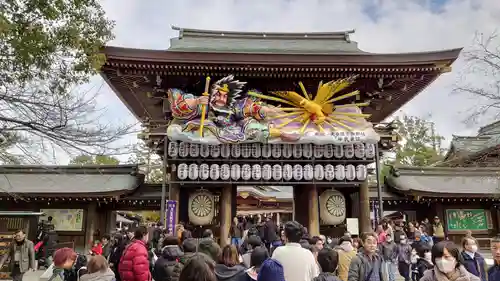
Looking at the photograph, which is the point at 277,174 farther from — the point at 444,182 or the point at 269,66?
the point at 444,182

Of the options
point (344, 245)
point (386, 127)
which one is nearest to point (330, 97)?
point (386, 127)

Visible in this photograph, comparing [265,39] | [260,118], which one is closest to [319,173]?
[260,118]

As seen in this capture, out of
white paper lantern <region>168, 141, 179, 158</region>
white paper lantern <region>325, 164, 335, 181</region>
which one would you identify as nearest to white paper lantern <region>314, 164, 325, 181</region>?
white paper lantern <region>325, 164, 335, 181</region>

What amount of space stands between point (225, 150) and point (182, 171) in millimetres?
1668

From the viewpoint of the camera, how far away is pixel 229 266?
4203 mm

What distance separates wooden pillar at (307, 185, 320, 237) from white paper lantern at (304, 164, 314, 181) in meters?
0.83

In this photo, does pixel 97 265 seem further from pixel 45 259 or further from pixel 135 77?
pixel 45 259

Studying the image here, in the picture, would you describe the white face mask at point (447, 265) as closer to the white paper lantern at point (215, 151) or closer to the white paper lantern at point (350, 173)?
the white paper lantern at point (350, 173)

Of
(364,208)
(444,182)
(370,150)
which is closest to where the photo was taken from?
(370,150)

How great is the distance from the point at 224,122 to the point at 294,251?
30.9ft

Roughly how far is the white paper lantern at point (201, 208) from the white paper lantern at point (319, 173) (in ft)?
13.3

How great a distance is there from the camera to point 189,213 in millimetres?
14594

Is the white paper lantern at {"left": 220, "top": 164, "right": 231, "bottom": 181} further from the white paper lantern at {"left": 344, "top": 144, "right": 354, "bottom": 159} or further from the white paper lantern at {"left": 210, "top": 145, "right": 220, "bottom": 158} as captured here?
the white paper lantern at {"left": 344, "top": 144, "right": 354, "bottom": 159}

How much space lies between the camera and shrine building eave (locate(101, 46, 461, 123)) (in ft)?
42.9
